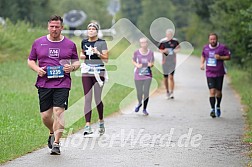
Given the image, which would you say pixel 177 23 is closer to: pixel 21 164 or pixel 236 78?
pixel 236 78

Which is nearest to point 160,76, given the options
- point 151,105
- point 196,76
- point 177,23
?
point 196,76

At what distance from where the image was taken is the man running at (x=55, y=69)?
1073 cm

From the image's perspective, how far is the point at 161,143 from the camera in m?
12.1

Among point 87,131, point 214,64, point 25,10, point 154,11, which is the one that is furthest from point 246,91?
point 154,11

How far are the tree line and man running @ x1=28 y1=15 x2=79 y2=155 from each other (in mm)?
6854

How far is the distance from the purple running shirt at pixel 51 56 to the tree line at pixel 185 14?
22.4 feet

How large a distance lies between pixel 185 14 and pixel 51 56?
8343 cm

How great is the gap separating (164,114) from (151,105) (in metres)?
2.35

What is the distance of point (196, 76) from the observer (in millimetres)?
33469

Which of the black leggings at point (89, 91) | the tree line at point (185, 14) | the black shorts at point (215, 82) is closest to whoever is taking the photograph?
the black leggings at point (89, 91)

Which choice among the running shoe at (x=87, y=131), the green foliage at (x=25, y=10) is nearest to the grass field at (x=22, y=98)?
the running shoe at (x=87, y=131)

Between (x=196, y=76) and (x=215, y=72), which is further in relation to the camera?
(x=196, y=76)

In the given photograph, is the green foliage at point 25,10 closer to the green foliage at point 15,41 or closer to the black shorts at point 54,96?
the green foliage at point 15,41

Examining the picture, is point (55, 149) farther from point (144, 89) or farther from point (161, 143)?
point (144, 89)
